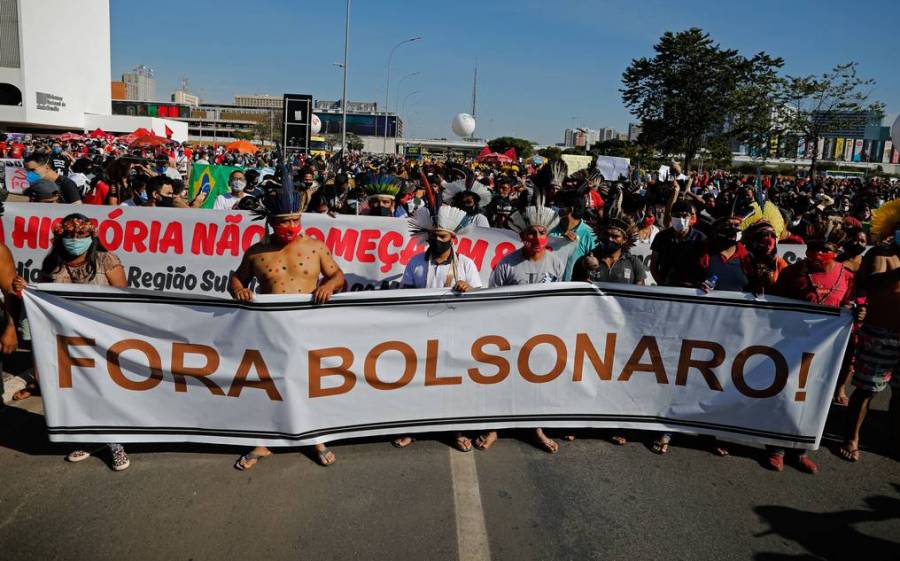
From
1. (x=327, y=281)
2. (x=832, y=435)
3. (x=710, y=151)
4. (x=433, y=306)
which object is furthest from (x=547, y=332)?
(x=710, y=151)

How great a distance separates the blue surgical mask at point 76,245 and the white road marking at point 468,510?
296 centimetres

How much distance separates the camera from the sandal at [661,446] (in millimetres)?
4281

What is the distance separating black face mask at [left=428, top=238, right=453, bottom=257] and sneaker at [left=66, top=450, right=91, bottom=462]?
264cm

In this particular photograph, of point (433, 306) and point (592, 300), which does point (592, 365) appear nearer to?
point (592, 300)

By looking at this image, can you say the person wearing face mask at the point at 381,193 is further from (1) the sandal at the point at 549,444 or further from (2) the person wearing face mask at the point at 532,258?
(1) the sandal at the point at 549,444

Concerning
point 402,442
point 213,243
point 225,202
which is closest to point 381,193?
point 213,243

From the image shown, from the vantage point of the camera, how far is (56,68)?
63469mm

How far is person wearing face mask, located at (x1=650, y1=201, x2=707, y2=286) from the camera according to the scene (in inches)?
190

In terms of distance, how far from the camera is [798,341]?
4.14 meters

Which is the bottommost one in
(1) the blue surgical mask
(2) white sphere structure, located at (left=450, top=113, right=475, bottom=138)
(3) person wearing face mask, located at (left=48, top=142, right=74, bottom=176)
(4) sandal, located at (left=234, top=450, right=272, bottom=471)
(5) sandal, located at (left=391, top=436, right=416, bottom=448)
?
(4) sandal, located at (left=234, top=450, right=272, bottom=471)

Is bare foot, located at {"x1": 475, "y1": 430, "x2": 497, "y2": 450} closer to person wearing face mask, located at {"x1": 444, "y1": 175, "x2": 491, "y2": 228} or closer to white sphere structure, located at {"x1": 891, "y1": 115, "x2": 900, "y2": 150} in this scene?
person wearing face mask, located at {"x1": 444, "y1": 175, "x2": 491, "y2": 228}

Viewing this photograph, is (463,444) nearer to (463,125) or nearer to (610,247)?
(610,247)

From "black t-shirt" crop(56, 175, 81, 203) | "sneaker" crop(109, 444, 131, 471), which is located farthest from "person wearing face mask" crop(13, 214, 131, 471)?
"black t-shirt" crop(56, 175, 81, 203)

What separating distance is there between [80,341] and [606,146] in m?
58.7
